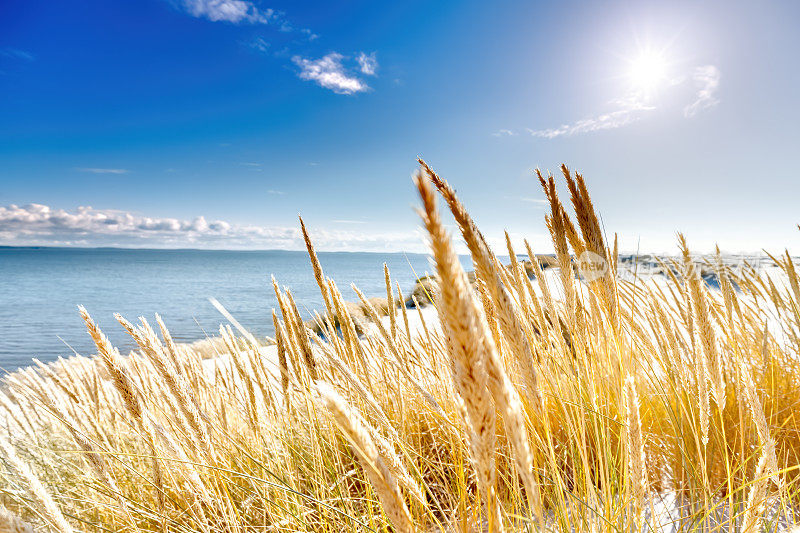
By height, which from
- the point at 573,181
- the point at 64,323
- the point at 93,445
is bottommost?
the point at 64,323

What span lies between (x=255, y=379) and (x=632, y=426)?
1667mm

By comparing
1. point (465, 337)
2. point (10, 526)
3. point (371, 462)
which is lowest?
point (10, 526)

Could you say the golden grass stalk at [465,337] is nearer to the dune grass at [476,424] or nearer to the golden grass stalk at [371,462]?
the dune grass at [476,424]

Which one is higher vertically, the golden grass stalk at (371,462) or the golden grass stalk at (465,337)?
the golden grass stalk at (465,337)

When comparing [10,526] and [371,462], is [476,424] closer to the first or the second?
[371,462]

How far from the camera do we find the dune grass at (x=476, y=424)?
569 mm

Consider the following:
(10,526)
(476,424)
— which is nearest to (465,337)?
Result: (476,424)

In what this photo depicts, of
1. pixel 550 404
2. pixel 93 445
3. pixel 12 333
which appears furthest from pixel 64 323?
pixel 550 404

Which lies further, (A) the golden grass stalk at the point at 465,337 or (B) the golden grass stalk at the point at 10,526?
(B) the golden grass stalk at the point at 10,526

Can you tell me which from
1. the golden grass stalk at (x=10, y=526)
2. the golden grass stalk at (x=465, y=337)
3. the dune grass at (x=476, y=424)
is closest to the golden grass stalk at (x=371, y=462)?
the dune grass at (x=476, y=424)

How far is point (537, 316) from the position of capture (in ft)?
5.87

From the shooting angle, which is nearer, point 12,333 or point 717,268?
point 717,268

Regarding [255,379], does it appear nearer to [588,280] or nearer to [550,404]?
[550,404]

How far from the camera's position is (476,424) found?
0.52m
